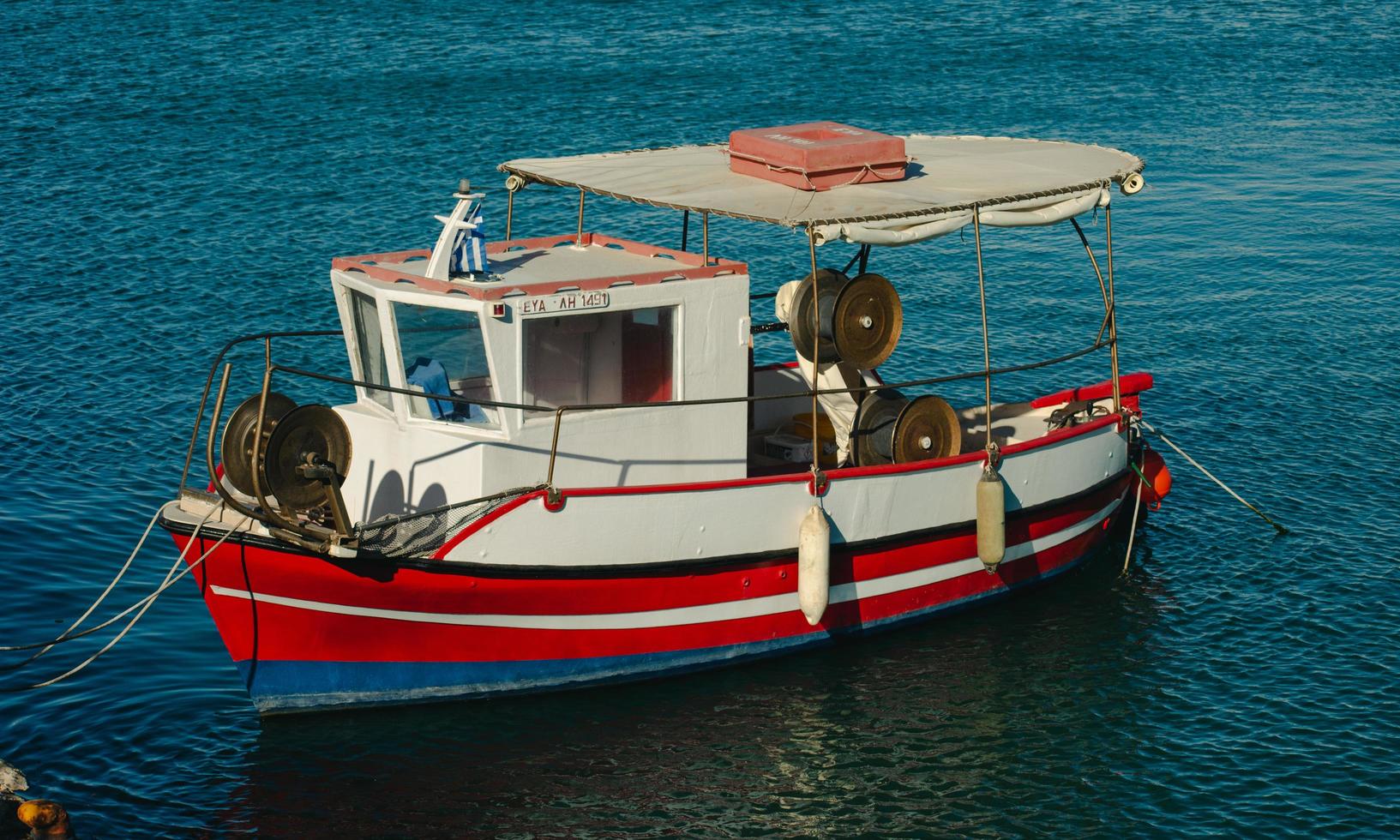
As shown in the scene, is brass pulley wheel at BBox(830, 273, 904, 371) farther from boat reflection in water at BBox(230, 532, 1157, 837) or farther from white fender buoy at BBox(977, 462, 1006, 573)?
boat reflection in water at BBox(230, 532, 1157, 837)

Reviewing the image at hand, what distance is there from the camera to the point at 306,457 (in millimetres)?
14148

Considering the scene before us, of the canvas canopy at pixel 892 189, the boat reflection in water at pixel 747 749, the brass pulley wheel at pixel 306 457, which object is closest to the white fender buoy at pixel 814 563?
the boat reflection in water at pixel 747 749

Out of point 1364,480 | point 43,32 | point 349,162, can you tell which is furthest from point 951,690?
point 43,32

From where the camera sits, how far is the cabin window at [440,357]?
15055mm

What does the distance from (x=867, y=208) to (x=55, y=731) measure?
9291 millimetres

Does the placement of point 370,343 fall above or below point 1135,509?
above

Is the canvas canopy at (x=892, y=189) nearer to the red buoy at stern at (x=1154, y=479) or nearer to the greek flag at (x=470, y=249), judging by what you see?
the greek flag at (x=470, y=249)

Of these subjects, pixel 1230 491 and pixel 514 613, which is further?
pixel 1230 491

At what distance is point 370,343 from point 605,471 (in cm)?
263

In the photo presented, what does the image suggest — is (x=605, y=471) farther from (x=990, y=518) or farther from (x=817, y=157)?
(x=990, y=518)

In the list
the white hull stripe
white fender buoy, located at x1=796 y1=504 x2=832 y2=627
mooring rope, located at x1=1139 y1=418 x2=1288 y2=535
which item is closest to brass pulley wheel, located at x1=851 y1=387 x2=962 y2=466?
the white hull stripe

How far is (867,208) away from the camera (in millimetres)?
15922

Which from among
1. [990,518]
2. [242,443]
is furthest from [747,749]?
[242,443]

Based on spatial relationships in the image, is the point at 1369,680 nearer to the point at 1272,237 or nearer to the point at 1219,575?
the point at 1219,575
